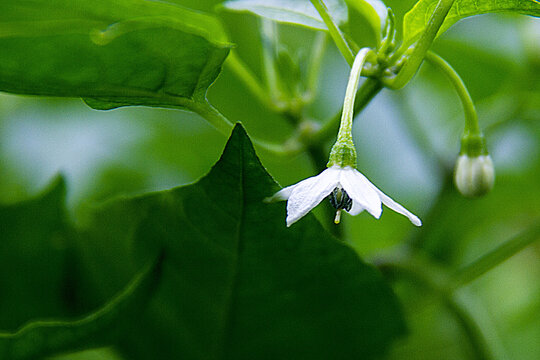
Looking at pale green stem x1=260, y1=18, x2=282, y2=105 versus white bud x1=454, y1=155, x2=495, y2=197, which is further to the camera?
pale green stem x1=260, y1=18, x2=282, y2=105

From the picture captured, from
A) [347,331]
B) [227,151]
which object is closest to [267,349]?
[347,331]

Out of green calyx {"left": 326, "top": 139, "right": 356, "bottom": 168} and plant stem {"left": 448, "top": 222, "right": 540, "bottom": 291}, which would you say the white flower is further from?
plant stem {"left": 448, "top": 222, "right": 540, "bottom": 291}

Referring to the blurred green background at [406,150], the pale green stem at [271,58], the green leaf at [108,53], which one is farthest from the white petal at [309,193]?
the blurred green background at [406,150]

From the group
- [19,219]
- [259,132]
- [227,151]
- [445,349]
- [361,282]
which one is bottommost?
[445,349]

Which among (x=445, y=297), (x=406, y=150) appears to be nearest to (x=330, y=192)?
(x=445, y=297)

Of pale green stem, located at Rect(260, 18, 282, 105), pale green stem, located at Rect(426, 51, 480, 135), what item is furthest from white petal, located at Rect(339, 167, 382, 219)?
pale green stem, located at Rect(260, 18, 282, 105)

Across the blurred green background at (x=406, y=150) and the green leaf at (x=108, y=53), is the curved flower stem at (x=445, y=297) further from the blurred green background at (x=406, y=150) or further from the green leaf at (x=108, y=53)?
the green leaf at (x=108, y=53)

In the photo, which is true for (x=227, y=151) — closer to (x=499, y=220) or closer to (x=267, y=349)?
(x=267, y=349)
